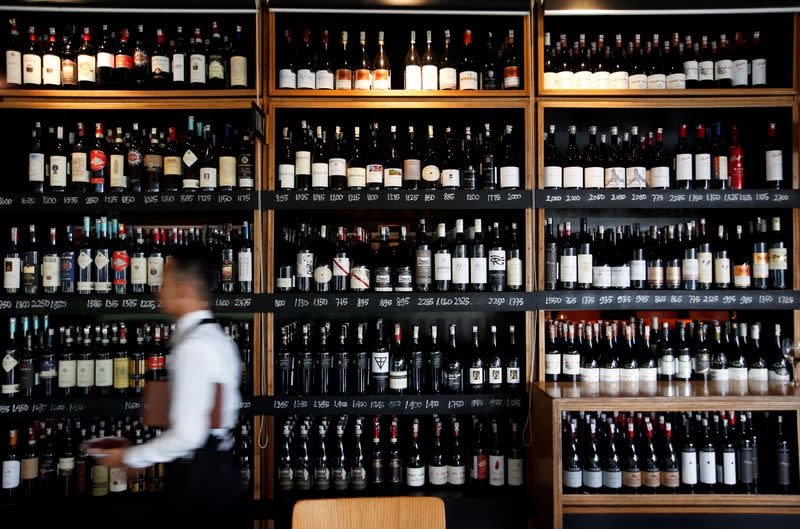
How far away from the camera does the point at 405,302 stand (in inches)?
97.9

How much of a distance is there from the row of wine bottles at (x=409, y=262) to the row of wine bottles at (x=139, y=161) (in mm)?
402

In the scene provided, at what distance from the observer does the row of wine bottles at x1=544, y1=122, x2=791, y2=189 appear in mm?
2566

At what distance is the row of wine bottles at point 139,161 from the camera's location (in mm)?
2572

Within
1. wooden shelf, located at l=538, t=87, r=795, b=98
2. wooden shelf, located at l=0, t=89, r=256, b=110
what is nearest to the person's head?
wooden shelf, located at l=0, t=89, r=256, b=110

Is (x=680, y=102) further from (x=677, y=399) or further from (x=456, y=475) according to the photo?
(x=456, y=475)

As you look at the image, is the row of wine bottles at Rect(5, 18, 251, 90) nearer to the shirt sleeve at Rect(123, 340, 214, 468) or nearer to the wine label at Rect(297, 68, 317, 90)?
the wine label at Rect(297, 68, 317, 90)

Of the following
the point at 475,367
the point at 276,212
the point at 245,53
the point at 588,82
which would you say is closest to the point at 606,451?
the point at 475,367

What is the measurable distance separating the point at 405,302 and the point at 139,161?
1.34 metres

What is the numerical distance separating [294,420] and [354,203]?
3.36ft

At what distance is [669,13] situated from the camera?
2504 millimetres

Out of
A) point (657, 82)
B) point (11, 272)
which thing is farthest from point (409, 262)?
point (11, 272)

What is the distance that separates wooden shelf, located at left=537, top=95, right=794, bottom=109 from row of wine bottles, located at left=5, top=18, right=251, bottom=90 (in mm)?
1483

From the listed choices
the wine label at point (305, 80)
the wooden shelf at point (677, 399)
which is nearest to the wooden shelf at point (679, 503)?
the wooden shelf at point (677, 399)

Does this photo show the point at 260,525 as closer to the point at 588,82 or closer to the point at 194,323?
the point at 194,323
